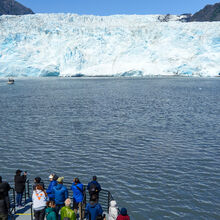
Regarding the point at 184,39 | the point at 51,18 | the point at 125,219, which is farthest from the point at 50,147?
the point at 51,18

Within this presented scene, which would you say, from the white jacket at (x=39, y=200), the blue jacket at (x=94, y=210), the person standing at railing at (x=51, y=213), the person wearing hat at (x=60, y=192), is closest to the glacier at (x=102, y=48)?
the person wearing hat at (x=60, y=192)

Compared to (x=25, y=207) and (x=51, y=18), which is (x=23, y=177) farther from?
(x=51, y=18)

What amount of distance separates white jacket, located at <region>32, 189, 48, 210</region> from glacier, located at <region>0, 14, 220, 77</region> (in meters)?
96.4

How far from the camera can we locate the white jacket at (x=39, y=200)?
28.8 feet

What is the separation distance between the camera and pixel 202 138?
79.6 feet

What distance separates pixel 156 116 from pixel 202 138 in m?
11.0

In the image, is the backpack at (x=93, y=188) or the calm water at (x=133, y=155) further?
the calm water at (x=133, y=155)

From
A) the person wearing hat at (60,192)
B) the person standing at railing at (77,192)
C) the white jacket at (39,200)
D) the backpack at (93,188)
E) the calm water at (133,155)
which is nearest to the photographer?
the white jacket at (39,200)

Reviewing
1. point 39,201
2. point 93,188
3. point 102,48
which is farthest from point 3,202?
point 102,48

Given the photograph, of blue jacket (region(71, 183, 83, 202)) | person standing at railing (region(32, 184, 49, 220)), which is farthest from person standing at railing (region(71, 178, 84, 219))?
person standing at railing (region(32, 184, 49, 220))

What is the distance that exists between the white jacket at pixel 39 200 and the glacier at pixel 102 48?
316 feet

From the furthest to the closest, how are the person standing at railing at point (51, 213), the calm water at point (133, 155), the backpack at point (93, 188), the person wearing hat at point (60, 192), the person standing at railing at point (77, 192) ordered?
the calm water at point (133, 155) → the person standing at railing at point (77, 192) → the backpack at point (93, 188) → the person wearing hat at point (60, 192) → the person standing at railing at point (51, 213)

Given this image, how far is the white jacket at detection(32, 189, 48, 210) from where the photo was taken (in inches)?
346

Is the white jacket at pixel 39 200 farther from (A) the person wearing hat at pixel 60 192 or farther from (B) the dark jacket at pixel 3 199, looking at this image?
(B) the dark jacket at pixel 3 199
